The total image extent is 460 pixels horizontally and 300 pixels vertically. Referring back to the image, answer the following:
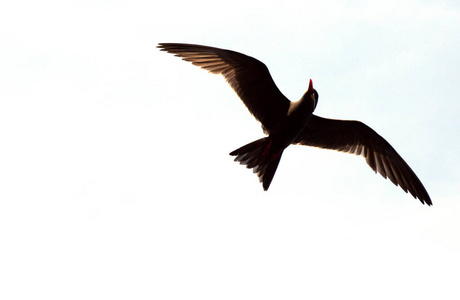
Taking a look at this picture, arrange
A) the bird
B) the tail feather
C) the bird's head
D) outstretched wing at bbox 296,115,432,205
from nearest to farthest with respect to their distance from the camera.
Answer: the bird's head < the bird < the tail feather < outstretched wing at bbox 296,115,432,205

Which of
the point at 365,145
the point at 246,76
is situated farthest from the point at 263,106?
the point at 365,145

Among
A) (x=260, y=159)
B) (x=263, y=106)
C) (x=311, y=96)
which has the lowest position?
(x=260, y=159)

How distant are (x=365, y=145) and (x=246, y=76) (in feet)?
8.11

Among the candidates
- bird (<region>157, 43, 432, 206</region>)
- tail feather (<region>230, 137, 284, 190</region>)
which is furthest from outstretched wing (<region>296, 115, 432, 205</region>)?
tail feather (<region>230, 137, 284, 190</region>)

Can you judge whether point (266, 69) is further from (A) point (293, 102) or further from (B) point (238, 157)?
(B) point (238, 157)

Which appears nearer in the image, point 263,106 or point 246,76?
point 246,76

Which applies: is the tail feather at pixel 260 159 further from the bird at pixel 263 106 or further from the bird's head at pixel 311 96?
the bird's head at pixel 311 96

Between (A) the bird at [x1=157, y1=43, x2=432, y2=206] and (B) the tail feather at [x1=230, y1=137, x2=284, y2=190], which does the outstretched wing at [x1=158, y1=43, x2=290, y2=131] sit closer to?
(A) the bird at [x1=157, y1=43, x2=432, y2=206]

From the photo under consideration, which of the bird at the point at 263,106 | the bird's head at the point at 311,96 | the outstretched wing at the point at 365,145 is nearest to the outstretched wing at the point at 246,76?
the bird at the point at 263,106

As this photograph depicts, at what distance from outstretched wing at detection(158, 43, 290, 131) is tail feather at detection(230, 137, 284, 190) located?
352 millimetres

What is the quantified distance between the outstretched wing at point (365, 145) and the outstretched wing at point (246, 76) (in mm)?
754

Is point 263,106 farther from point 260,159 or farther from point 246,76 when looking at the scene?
point 260,159

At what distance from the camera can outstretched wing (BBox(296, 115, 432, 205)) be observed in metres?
9.84

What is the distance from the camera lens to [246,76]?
30.2 ft
